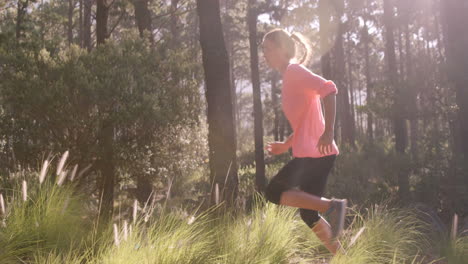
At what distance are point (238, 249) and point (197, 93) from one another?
6.61 meters

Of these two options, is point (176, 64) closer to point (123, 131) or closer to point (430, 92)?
point (123, 131)

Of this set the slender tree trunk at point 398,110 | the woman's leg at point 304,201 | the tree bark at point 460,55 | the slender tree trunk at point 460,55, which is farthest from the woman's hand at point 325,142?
the tree bark at point 460,55

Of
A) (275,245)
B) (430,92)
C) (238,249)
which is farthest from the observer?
(430,92)

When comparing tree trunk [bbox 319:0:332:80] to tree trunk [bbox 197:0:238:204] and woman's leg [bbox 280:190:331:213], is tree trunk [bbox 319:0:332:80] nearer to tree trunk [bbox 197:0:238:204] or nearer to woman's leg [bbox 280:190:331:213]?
tree trunk [bbox 197:0:238:204]

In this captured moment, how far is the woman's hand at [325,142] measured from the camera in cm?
364

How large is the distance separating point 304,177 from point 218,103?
2962 mm

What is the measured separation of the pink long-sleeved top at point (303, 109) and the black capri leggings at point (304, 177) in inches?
2.4

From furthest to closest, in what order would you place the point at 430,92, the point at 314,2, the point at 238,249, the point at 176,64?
1. the point at 314,2
2. the point at 430,92
3. the point at 176,64
4. the point at 238,249

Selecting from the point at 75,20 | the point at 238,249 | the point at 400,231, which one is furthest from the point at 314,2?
the point at 238,249

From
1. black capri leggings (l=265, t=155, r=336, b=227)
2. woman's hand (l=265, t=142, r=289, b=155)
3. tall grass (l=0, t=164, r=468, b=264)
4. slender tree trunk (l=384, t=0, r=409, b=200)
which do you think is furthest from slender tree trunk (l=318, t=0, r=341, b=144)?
black capri leggings (l=265, t=155, r=336, b=227)

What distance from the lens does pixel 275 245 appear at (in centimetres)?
415

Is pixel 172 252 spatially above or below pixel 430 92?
below

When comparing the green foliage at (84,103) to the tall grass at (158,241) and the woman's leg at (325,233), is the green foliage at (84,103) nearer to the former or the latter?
the tall grass at (158,241)

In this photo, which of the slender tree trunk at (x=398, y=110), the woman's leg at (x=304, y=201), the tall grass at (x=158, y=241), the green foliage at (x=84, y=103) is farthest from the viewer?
the slender tree trunk at (x=398, y=110)
